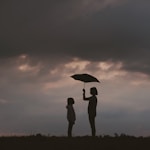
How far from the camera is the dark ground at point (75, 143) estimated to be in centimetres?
2272

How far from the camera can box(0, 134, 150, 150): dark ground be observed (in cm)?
2272

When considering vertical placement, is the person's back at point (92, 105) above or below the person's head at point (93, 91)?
below

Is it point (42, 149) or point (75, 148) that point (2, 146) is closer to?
point (42, 149)

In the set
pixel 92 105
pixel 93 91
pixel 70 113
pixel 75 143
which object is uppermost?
pixel 93 91

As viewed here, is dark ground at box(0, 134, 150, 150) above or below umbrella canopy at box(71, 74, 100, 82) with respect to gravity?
below

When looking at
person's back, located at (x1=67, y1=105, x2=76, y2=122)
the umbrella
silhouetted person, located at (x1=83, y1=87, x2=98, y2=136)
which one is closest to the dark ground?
silhouetted person, located at (x1=83, y1=87, x2=98, y2=136)

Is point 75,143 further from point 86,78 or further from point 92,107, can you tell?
point 86,78

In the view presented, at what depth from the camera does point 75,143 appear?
75.9 ft

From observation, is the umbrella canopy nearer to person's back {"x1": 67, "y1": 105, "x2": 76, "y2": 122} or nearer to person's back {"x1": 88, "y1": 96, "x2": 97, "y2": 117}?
person's back {"x1": 88, "y1": 96, "x2": 97, "y2": 117}

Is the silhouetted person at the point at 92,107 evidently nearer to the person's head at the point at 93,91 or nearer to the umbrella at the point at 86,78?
the person's head at the point at 93,91

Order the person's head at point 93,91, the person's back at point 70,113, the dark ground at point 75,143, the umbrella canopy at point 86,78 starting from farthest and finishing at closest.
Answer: the person's back at point 70,113, the umbrella canopy at point 86,78, the person's head at point 93,91, the dark ground at point 75,143

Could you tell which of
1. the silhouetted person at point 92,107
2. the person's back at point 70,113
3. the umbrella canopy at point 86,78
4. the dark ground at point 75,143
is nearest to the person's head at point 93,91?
the silhouetted person at point 92,107

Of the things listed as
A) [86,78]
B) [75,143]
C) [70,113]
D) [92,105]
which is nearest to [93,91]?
[92,105]

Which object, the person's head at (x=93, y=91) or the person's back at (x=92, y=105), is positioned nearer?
the person's head at (x=93, y=91)
